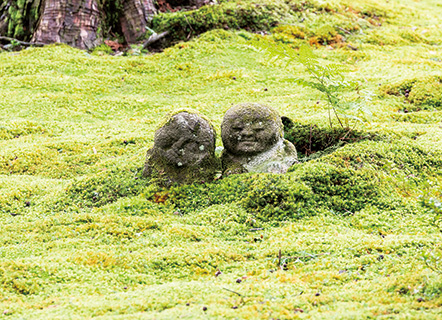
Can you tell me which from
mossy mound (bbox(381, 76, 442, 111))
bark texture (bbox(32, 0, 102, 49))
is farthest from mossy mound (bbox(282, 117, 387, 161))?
bark texture (bbox(32, 0, 102, 49))

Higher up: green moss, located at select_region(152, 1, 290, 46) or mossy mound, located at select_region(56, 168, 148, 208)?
green moss, located at select_region(152, 1, 290, 46)

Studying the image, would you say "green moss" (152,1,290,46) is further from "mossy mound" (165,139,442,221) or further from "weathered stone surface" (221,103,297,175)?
"mossy mound" (165,139,442,221)

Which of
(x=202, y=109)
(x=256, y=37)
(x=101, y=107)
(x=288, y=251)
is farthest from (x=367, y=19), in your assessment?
(x=288, y=251)

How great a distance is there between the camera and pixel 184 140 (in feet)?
21.6

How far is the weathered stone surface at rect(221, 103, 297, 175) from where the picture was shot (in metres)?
6.60

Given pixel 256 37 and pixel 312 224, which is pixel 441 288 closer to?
pixel 312 224

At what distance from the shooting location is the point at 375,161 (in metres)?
6.91

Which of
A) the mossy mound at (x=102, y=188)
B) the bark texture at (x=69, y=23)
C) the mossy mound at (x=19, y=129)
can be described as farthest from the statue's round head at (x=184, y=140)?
the bark texture at (x=69, y=23)

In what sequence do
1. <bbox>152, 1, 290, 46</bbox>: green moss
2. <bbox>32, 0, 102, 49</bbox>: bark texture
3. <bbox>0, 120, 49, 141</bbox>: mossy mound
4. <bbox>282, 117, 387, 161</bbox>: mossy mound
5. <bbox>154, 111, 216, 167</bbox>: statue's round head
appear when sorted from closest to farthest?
<bbox>154, 111, 216, 167</bbox>: statue's round head
<bbox>282, 117, 387, 161</bbox>: mossy mound
<bbox>0, 120, 49, 141</bbox>: mossy mound
<bbox>32, 0, 102, 49</bbox>: bark texture
<bbox>152, 1, 290, 46</bbox>: green moss

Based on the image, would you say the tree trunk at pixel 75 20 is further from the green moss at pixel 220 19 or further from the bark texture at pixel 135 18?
the green moss at pixel 220 19

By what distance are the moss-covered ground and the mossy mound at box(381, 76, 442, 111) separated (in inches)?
1.3

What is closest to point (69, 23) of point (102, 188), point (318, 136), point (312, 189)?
point (102, 188)

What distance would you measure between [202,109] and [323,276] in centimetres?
635

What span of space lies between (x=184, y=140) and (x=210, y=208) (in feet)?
3.52
